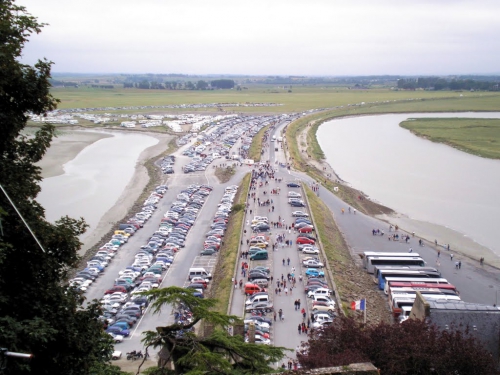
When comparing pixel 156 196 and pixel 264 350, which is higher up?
Result: pixel 264 350

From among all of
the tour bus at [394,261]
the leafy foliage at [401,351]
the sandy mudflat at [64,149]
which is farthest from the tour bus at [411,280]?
the sandy mudflat at [64,149]

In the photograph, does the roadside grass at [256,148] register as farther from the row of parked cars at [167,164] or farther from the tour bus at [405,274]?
the tour bus at [405,274]

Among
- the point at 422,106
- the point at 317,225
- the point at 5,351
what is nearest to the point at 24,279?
the point at 5,351

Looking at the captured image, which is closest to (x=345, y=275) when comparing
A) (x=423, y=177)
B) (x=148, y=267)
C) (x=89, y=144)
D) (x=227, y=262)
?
(x=227, y=262)

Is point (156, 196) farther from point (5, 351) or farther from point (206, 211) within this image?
point (5, 351)

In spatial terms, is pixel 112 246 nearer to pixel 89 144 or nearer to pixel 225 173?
pixel 225 173

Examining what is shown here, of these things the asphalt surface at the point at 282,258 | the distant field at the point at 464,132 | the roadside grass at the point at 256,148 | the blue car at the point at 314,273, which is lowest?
the asphalt surface at the point at 282,258
